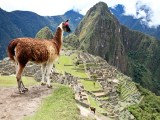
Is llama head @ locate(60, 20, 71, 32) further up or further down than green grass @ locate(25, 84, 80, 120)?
further up

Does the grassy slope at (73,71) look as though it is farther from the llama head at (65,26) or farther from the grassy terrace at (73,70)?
the llama head at (65,26)

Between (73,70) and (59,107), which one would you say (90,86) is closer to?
(73,70)

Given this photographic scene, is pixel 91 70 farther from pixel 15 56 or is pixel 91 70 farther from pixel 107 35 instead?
pixel 107 35

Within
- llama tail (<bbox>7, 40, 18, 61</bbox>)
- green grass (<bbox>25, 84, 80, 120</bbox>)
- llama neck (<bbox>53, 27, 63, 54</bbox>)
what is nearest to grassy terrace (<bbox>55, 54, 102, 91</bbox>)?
llama neck (<bbox>53, 27, 63, 54</bbox>)

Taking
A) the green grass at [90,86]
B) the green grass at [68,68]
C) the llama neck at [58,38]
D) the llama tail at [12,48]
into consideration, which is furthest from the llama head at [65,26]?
the green grass at [68,68]

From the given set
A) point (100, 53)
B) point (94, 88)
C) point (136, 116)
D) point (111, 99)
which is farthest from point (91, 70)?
point (100, 53)

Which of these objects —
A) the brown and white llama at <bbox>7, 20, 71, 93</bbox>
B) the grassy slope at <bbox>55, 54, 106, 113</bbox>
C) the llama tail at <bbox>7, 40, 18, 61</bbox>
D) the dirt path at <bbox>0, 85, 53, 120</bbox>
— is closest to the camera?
the dirt path at <bbox>0, 85, 53, 120</bbox>

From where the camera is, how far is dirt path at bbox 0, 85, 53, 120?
1091 centimetres

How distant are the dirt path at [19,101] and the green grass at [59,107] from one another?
0.30 meters

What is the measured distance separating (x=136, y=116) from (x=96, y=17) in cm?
15461

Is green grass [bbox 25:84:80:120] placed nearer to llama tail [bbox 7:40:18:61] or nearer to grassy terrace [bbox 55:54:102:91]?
llama tail [bbox 7:40:18:61]

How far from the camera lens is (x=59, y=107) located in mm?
11453

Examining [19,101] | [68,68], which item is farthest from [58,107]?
[68,68]

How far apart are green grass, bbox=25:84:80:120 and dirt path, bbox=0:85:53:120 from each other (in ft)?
0.97
